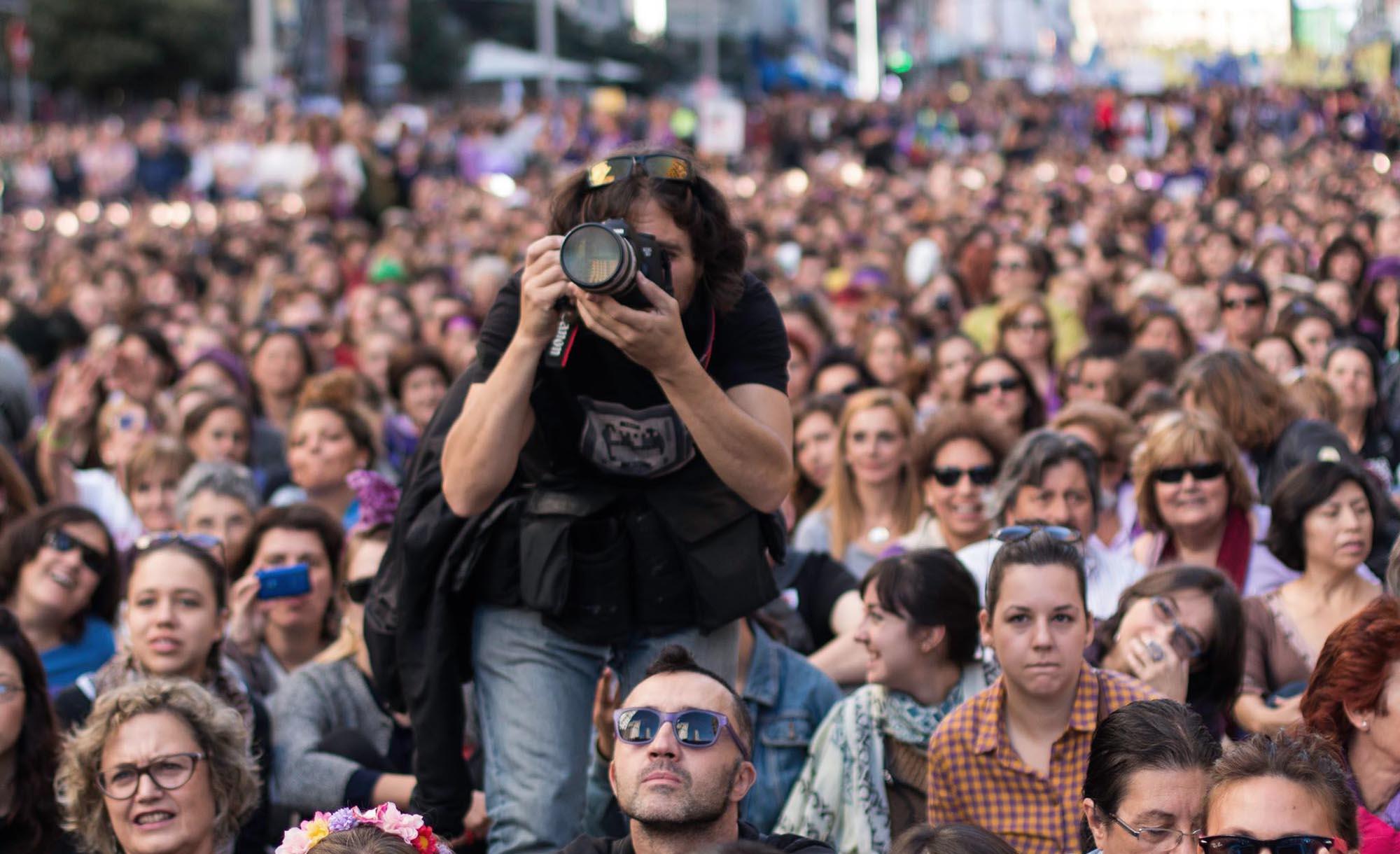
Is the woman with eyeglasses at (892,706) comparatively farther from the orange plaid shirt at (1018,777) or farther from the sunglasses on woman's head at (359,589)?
the sunglasses on woman's head at (359,589)

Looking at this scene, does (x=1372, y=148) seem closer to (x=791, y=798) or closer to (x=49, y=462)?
(x=49, y=462)

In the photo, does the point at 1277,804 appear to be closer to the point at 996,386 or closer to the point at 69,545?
the point at 69,545

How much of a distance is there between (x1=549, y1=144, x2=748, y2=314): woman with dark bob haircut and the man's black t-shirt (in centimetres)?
6

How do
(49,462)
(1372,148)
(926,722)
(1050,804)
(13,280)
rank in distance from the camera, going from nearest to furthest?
(1050,804) → (926,722) → (49,462) → (13,280) → (1372,148)

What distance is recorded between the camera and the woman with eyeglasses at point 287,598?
230 inches

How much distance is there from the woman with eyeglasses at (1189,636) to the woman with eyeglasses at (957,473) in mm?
1371

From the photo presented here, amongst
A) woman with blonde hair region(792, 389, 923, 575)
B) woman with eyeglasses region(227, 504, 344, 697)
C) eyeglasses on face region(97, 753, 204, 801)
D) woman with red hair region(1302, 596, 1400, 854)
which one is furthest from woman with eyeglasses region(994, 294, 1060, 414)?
eyeglasses on face region(97, 753, 204, 801)

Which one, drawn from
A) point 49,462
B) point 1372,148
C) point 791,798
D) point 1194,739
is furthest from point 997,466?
point 1372,148

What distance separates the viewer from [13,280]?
14062 millimetres

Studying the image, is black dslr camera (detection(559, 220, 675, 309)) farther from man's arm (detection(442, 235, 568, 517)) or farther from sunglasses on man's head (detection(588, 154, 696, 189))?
sunglasses on man's head (detection(588, 154, 696, 189))

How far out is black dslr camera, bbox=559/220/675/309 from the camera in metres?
3.42

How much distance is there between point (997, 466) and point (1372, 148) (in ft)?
60.1

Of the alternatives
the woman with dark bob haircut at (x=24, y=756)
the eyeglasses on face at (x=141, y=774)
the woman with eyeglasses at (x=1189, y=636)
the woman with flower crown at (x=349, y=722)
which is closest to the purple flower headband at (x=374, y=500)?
the woman with flower crown at (x=349, y=722)

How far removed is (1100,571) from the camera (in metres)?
5.95
